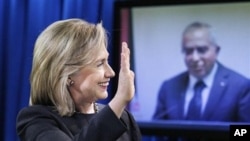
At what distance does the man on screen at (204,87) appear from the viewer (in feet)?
6.47

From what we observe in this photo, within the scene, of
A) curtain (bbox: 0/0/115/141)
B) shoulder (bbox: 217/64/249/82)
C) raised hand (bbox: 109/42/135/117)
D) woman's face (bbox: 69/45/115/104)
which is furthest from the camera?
curtain (bbox: 0/0/115/141)

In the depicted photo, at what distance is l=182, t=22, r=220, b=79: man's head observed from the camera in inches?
77.7

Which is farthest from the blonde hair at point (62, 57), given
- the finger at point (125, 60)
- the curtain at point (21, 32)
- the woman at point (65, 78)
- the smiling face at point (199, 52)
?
the curtain at point (21, 32)

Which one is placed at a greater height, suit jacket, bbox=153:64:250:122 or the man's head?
the man's head

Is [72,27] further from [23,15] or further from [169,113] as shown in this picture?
[23,15]

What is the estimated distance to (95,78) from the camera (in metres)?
1.00

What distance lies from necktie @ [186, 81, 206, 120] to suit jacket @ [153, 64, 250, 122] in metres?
0.03

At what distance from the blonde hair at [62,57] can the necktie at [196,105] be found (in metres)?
1.02

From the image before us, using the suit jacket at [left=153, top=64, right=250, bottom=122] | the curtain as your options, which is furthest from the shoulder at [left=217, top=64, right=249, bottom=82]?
the curtain

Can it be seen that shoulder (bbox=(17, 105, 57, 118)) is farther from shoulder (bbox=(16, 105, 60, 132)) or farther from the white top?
the white top

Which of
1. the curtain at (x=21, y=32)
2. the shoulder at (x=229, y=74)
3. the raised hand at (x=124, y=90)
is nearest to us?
the raised hand at (x=124, y=90)

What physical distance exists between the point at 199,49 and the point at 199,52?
0.5 inches

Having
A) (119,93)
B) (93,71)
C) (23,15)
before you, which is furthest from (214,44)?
(119,93)

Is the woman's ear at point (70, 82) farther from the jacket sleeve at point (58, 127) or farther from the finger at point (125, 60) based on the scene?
the finger at point (125, 60)
